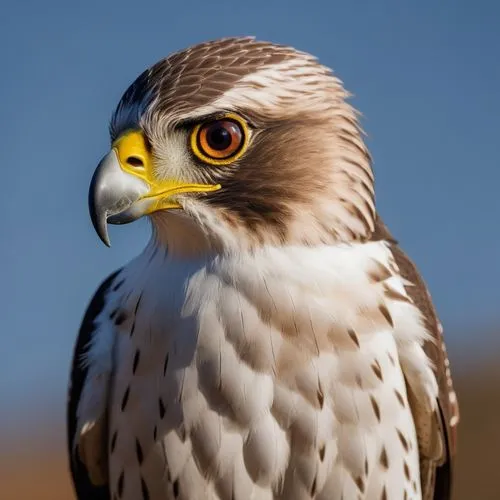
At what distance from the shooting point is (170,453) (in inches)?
146

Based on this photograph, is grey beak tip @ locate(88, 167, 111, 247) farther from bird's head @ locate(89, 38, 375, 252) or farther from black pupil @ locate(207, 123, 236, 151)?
black pupil @ locate(207, 123, 236, 151)

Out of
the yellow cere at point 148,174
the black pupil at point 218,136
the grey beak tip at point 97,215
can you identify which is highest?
the black pupil at point 218,136

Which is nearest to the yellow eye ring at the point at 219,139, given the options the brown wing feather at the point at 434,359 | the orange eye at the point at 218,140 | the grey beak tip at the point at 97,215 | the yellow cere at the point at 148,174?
the orange eye at the point at 218,140

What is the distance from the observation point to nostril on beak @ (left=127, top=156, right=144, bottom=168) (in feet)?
12.0

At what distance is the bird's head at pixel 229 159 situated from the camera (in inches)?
142

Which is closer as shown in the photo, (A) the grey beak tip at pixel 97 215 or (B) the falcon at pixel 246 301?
(A) the grey beak tip at pixel 97 215

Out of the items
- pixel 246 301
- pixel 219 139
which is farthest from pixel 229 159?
pixel 246 301

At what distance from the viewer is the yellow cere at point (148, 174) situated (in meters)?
3.60

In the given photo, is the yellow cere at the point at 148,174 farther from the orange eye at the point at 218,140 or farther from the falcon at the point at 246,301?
the orange eye at the point at 218,140

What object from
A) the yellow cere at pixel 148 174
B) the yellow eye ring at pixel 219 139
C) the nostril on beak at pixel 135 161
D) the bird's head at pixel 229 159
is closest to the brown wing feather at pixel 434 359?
the bird's head at pixel 229 159

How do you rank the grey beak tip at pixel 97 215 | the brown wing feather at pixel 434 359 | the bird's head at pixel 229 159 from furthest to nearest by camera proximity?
the brown wing feather at pixel 434 359
the bird's head at pixel 229 159
the grey beak tip at pixel 97 215

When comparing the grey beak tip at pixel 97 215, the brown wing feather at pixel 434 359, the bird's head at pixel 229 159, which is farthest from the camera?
the brown wing feather at pixel 434 359

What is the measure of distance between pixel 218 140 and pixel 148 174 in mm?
304

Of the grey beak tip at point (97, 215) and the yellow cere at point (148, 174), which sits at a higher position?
the yellow cere at point (148, 174)
